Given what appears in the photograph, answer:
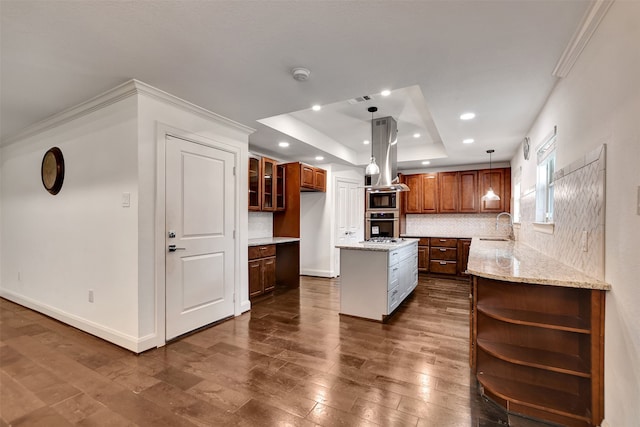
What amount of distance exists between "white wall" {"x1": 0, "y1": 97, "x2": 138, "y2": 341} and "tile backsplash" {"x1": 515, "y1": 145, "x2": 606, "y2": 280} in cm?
345

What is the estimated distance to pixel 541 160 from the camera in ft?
10.6

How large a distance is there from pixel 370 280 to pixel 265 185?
251 centimetres

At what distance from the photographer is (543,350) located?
1957 millimetres

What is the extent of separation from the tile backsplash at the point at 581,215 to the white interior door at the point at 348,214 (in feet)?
12.7

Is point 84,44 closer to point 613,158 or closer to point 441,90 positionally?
point 441,90

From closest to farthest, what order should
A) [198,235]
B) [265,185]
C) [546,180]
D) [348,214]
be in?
[546,180]
[198,235]
[265,185]
[348,214]

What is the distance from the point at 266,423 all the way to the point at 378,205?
18.7 ft

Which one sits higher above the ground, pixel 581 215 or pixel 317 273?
pixel 581 215

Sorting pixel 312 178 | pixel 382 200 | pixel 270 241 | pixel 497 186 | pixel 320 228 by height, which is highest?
pixel 312 178

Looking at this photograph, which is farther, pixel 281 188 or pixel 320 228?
pixel 320 228

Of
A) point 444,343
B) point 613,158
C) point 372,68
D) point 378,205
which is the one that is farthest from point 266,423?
point 378,205

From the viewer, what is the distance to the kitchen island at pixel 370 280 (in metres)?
3.46

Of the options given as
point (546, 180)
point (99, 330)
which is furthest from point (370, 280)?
point (99, 330)

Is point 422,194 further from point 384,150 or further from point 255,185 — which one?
point 255,185
